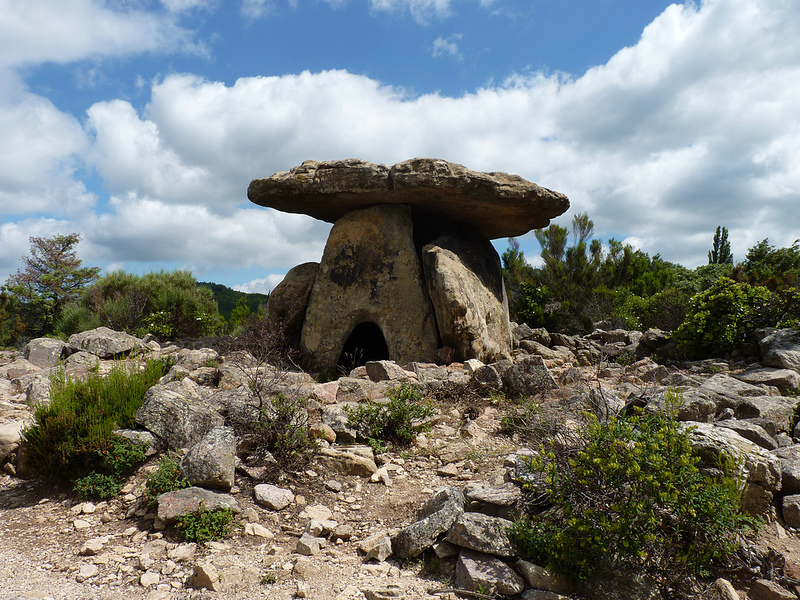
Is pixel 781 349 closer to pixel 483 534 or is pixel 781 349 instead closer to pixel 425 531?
pixel 483 534

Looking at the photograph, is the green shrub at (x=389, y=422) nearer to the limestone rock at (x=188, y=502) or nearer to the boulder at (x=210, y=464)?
the boulder at (x=210, y=464)

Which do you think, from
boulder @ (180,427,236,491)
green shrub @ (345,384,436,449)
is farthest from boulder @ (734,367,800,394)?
boulder @ (180,427,236,491)

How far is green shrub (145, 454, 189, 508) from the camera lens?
12.5ft

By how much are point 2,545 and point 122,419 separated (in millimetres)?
1187

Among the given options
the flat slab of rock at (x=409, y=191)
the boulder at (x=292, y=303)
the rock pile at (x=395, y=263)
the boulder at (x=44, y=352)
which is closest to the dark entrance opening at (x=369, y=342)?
the rock pile at (x=395, y=263)

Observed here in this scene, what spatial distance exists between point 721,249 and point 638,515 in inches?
1412

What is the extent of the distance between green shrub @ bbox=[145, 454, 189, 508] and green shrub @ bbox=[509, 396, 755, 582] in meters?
2.32

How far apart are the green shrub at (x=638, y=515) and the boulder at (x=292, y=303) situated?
7.73 m

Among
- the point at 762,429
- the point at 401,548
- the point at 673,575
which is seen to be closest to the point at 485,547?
the point at 401,548

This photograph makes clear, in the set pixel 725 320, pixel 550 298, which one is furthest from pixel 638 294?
pixel 725 320

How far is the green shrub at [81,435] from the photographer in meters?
4.13

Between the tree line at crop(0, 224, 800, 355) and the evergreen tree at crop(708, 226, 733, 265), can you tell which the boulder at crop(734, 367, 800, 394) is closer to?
the tree line at crop(0, 224, 800, 355)

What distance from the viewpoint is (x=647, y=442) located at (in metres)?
3.08

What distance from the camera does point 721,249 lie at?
110 ft
